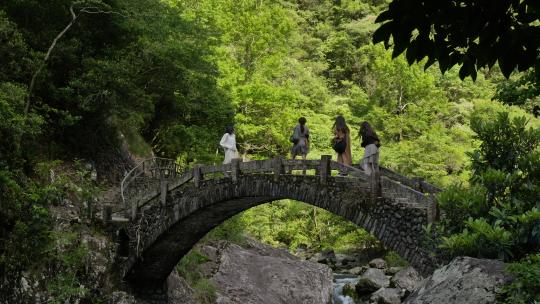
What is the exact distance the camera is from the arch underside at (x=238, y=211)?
9156mm

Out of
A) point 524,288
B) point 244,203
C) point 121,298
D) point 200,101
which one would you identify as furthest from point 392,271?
point 524,288

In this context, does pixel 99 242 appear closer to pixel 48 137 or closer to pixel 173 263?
pixel 173 263

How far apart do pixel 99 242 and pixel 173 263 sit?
269 cm

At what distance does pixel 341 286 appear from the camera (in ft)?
71.0

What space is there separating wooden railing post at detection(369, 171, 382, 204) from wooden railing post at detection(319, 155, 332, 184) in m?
1.11

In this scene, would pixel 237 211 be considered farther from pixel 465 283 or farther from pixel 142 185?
pixel 465 283

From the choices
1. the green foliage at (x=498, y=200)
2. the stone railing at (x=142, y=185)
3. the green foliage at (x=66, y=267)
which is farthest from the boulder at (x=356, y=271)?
the green foliage at (x=498, y=200)

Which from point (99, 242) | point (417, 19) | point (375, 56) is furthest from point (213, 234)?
point (375, 56)

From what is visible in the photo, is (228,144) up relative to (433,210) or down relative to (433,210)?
up

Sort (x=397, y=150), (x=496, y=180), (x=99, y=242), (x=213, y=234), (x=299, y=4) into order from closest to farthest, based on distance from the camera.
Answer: (x=496, y=180) < (x=99, y=242) < (x=213, y=234) < (x=397, y=150) < (x=299, y=4)

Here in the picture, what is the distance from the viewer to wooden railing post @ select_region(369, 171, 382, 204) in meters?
9.49

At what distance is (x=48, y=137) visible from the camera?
1584cm

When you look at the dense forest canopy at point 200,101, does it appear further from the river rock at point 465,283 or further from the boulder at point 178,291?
the boulder at point 178,291

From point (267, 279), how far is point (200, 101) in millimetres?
6872
